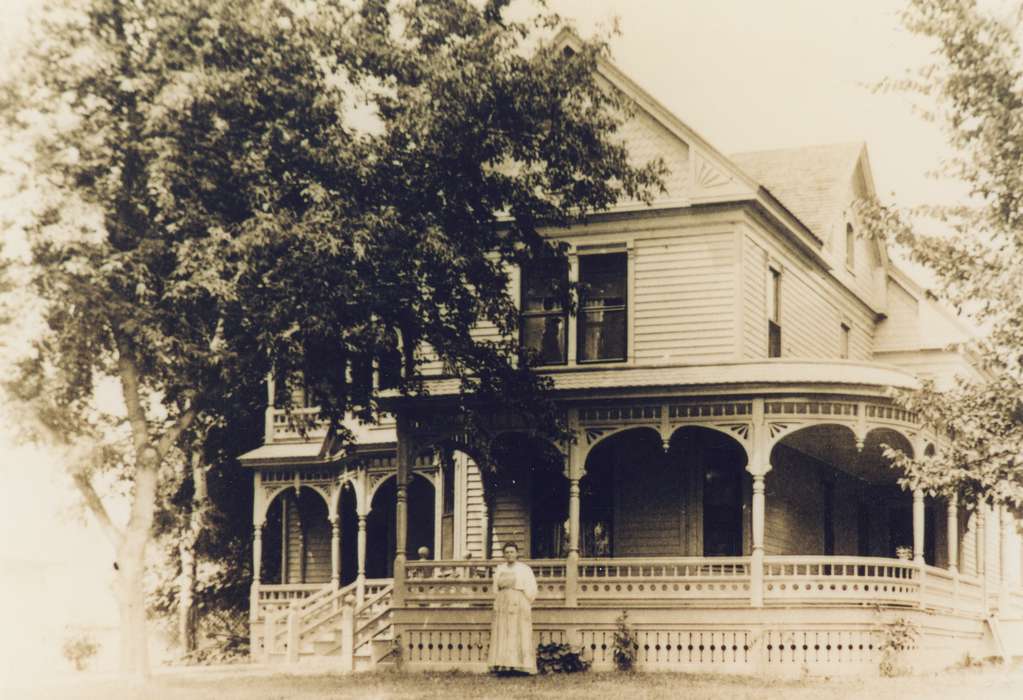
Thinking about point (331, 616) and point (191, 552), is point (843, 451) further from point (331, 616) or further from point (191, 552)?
point (191, 552)

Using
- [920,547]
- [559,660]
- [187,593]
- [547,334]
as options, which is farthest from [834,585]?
[187,593]

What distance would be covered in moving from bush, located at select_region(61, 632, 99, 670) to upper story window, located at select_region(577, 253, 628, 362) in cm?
1338

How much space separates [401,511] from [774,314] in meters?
8.23

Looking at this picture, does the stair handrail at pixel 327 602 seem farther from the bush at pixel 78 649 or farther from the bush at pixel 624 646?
the bush at pixel 624 646

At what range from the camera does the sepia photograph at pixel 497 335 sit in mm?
19109

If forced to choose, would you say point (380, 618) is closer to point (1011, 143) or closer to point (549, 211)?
point (549, 211)

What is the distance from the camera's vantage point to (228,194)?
66.8ft

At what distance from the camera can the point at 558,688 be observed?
1861 cm

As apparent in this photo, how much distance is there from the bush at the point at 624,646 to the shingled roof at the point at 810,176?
10.8m

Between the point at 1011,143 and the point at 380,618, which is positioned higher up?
the point at 1011,143

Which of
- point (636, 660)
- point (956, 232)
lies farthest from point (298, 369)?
point (956, 232)

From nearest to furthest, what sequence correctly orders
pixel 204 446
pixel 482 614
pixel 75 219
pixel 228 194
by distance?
1. pixel 75 219
2. pixel 228 194
3. pixel 482 614
4. pixel 204 446

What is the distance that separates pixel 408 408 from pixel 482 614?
360 cm

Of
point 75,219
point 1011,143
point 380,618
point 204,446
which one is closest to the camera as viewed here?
point 1011,143
